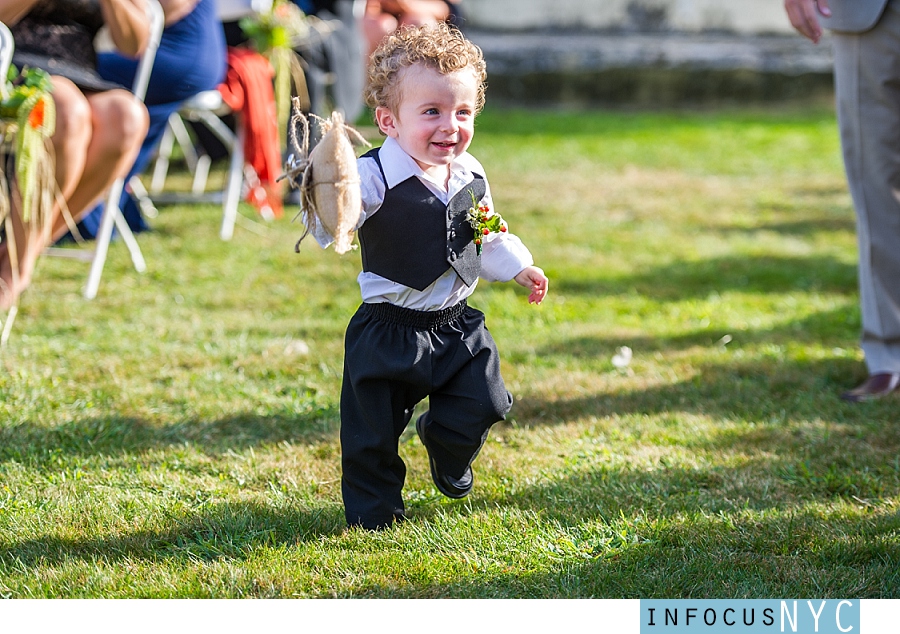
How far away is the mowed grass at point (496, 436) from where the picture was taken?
239cm

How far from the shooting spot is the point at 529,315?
459 cm

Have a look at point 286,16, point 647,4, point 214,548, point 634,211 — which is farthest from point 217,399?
point 647,4

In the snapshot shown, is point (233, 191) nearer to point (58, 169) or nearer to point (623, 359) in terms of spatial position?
point (58, 169)

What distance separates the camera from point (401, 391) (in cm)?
250

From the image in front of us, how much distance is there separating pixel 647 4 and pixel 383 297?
1188cm

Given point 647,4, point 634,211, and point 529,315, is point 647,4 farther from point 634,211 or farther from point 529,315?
point 529,315

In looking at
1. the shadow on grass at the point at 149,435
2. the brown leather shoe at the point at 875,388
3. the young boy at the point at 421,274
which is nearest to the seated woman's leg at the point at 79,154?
the shadow on grass at the point at 149,435

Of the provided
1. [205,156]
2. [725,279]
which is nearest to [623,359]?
[725,279]

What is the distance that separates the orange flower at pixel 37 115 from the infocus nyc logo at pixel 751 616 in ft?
9.04

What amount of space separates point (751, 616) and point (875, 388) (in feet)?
6.17

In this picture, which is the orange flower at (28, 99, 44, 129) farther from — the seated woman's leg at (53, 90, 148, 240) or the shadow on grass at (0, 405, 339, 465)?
the shadow on grass at (0, 405, 339, 465)

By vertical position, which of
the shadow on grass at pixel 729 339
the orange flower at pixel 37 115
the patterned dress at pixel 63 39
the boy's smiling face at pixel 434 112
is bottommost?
the shadow on grass at pixel 729 339

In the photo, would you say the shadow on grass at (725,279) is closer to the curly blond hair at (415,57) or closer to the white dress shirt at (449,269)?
the white dress shirt at (449,269)

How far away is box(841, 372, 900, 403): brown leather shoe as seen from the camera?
144 inches
